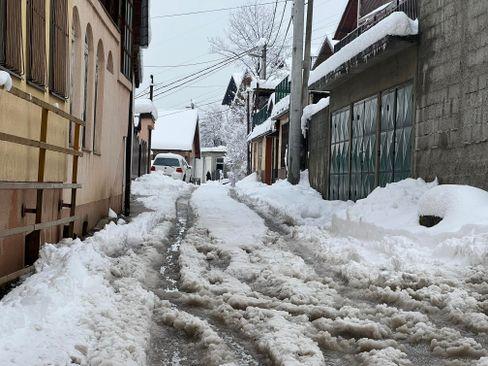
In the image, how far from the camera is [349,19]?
20500 millimetres

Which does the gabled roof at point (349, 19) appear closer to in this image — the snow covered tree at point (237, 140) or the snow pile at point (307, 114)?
the snow pile at point (307, 114)

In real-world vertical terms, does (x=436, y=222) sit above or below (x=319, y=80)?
below

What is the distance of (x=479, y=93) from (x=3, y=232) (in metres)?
6.26

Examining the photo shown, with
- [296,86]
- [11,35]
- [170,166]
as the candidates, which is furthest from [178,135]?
[11,35]

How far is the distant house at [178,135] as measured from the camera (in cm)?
4781

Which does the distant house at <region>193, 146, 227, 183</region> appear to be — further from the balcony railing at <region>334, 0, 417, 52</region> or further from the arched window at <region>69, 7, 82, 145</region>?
the arched window at <region>69, 7, 82, 145</region>

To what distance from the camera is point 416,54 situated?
396 inches

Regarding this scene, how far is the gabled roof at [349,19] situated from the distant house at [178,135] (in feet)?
91.5

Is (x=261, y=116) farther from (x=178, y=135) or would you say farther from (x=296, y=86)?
(x=296, y=86)

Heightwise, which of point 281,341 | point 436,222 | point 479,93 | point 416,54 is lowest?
point 281,341

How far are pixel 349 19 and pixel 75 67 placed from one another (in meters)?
14.6

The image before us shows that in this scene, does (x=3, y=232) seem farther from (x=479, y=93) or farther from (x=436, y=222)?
(x=479, y=93)

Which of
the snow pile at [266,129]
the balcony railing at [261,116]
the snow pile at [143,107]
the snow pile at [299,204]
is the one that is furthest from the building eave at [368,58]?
the balcony railing at [261,116]

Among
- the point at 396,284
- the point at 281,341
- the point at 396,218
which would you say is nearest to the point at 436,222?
the point at 396,218
